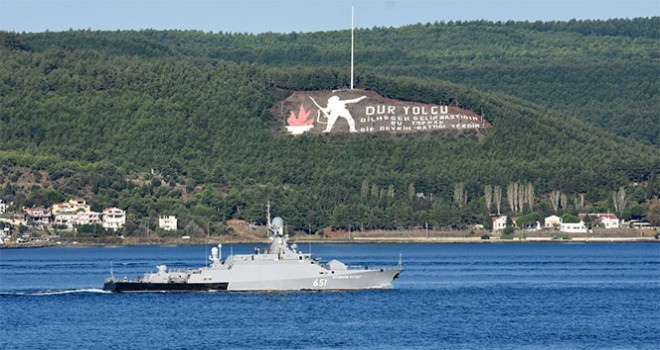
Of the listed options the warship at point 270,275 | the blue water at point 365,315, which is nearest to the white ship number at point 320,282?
the warship at point 270,275

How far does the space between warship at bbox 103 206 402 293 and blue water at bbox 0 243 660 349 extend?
1058mm

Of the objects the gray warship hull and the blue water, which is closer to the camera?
the blue water

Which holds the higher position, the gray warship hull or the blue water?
the gray warship hull

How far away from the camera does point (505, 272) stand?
144250 millimetres

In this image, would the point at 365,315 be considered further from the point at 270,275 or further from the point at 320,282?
the point at 270,275

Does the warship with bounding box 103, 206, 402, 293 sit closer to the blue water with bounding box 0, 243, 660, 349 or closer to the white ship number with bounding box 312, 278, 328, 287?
the white ship number with bounding box 312, 278, 328, 287

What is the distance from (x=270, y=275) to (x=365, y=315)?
43.5ft

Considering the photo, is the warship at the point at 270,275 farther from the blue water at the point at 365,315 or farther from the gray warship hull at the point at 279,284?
the blue water at the point at 365,315

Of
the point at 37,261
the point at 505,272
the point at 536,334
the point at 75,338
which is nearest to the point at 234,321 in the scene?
the point at 75,338

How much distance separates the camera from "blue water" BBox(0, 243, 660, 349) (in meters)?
89.8

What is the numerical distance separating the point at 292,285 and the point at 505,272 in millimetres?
36410

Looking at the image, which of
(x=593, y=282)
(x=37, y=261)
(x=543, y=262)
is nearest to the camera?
(x=593, y=282)

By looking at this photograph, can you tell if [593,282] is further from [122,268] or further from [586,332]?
[122,268]

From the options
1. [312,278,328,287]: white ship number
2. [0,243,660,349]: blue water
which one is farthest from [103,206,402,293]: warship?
[0,243,660,349]: blue water
